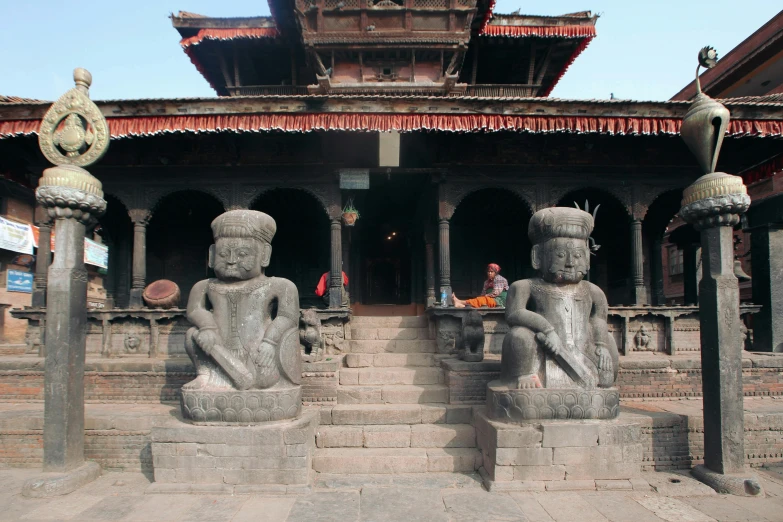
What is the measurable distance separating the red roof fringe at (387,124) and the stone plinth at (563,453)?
5774 millimetres

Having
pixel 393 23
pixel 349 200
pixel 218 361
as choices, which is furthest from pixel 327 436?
pixel 393 23

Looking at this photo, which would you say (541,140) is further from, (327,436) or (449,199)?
(327,436)

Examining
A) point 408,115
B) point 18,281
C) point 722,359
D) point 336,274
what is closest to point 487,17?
point 408,115

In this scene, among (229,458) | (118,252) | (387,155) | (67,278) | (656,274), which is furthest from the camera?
(118,252)

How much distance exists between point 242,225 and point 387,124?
14.4 ft

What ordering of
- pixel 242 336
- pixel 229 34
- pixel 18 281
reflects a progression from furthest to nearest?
pixel 18 281, pixel 229 34, pixel 242 336

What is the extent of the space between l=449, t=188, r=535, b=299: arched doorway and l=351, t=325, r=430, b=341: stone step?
14.2 ft

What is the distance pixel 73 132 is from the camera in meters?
5.35

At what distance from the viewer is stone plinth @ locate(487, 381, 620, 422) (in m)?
5.12

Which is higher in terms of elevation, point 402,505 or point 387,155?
point 387,155

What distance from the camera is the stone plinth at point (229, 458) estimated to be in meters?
4.92

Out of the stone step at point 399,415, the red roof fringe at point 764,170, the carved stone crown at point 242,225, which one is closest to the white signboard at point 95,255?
the carved stone crown at point 242,225

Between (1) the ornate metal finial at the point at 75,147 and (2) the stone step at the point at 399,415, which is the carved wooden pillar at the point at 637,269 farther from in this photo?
(1) the ornate metal finial at the point at 75,147

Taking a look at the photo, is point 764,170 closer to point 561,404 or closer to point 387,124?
point 387,124
